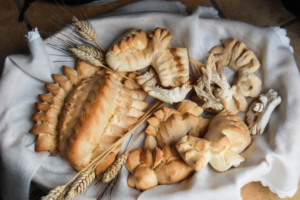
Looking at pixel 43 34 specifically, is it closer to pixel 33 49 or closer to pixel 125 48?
pixel 33 49

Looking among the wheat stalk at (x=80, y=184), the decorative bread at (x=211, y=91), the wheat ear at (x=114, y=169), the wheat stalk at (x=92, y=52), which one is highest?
the wheat stalk at (x=92, y=52)

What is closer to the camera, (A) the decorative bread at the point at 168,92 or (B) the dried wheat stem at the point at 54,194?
(B) the dried wheat stem at the point at 54,194

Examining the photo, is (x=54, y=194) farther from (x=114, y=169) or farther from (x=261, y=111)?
(x=261, y=111)

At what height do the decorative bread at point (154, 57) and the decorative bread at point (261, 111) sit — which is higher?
the decorative bread at point (154, 57)

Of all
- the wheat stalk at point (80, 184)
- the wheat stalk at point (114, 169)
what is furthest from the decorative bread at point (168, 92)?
the wheat stalk at point (80, 184)

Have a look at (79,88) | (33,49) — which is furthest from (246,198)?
(33,49)

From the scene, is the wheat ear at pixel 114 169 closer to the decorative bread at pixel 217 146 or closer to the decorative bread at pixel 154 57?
the decorative bread at pixel 217 146
